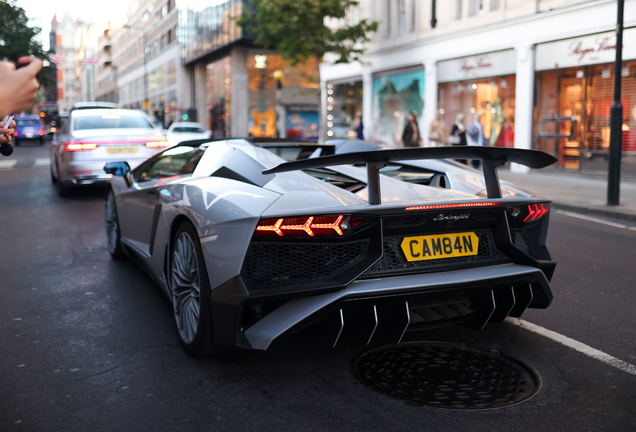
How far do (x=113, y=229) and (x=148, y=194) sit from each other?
1.62m

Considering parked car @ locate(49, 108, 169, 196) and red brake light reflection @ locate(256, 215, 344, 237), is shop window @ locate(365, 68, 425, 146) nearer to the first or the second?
parked car @ locate(49, 108, 169, 196)

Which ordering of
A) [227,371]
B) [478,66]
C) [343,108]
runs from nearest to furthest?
[227,371] → [478,66] → [343,108]

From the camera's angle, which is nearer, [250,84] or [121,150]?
[121,150]

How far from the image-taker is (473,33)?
2166 cm

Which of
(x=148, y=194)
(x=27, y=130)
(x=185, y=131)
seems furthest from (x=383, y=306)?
(x=27, y=130)

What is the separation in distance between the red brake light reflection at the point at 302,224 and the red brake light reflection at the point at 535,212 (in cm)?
122

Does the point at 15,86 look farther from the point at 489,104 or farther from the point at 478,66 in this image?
the point at 478,66

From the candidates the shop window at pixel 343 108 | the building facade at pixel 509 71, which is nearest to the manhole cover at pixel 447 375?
the building facade at pixel 509 71

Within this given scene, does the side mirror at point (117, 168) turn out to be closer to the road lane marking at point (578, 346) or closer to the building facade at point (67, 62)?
the road lane marking at point (578, 346)

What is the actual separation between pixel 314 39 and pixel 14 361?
2350 centimetres

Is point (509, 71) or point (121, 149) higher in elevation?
point (509, 71)

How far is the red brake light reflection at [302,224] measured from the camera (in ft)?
10.0

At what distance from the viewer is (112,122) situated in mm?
11734

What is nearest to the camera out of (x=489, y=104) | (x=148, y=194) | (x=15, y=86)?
(x=15, y=86)
